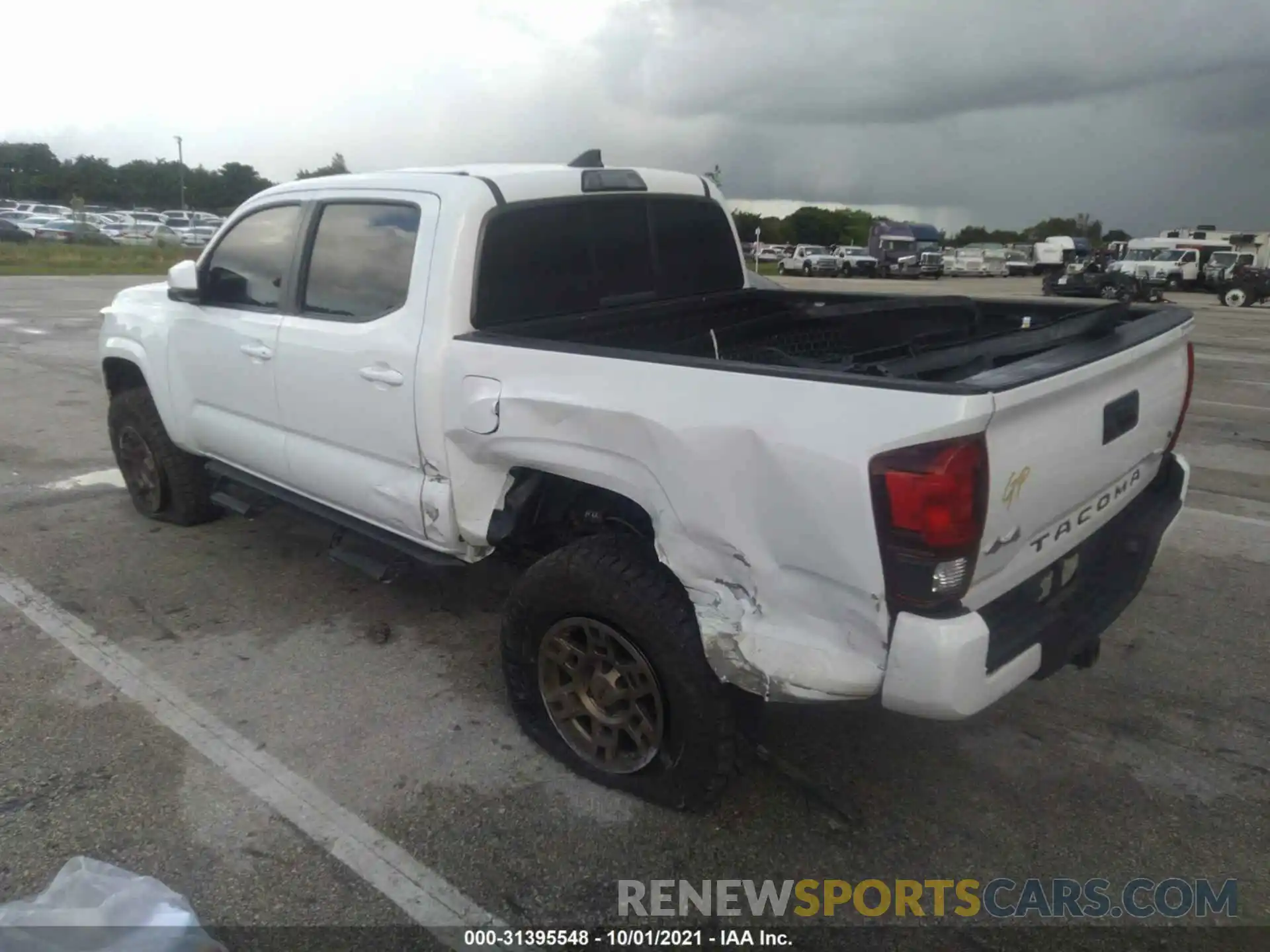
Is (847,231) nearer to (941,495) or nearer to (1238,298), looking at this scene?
(1238,298)

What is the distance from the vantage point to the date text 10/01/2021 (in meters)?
2.43

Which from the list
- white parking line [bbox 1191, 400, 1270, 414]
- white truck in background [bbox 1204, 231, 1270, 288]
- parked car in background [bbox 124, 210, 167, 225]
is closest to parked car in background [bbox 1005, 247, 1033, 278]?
white truck in background [bbox 1204, 231, 1270, 288]

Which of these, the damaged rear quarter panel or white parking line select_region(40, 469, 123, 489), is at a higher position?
the damaged rear quarter panel

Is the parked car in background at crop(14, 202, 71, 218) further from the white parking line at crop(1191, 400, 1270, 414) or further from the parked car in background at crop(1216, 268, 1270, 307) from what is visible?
the white parking line at crop(1191, 400, 1270, 414)

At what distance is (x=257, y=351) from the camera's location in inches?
158

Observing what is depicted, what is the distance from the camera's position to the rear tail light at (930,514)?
2.13 metres

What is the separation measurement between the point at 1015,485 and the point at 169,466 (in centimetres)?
442

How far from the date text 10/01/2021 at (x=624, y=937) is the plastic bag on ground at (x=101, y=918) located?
2.15 feet

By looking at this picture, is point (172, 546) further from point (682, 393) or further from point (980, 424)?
point (980, 424)

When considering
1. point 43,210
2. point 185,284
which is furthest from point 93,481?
point 43,210

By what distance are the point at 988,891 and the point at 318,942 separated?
1.79 meters

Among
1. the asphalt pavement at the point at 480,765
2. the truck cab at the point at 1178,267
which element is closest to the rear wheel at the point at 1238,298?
the truck cab at the point at 1178,267

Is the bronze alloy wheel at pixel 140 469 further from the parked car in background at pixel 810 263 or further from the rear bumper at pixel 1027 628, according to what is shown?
the parked car in background at pixel 810 263

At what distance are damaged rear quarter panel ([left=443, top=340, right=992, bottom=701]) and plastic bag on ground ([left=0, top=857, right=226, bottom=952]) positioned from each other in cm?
142
